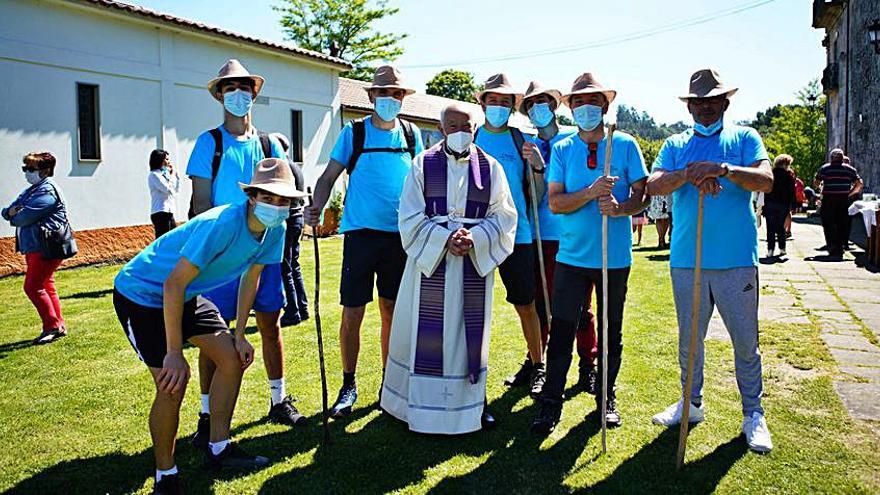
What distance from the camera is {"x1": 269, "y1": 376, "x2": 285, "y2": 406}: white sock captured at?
177 inches

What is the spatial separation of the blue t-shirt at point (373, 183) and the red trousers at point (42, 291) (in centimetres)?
383

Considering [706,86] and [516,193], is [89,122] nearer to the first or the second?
[516,193]

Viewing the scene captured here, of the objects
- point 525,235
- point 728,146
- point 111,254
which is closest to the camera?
point 728,146

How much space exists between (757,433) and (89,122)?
42.0ft

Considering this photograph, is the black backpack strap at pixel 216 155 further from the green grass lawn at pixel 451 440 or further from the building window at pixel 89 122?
the building window at pixel 89 122

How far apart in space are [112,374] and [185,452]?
1883 millimetres

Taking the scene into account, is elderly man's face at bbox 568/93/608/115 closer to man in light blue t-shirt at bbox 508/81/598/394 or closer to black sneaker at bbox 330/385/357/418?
man in light blue t-shirt at bbox 508/81/598/394

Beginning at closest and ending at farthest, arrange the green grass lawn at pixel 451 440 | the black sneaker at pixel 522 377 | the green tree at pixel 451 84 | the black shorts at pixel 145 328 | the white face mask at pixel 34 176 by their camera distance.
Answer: the black shorts at pixel 145 328
the green grass lawn at pixel 451 440
the black sneaker at pixel 522 377
the white face mask at pixel 34 176
the green tree at pixel 451 84

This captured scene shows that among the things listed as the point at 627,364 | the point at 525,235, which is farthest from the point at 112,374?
the point at 627,364

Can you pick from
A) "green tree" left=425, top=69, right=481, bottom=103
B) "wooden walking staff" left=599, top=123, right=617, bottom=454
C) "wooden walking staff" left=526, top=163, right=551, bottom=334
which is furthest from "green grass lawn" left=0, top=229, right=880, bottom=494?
"green tree" left=425, top=69, right=481, bottom=103

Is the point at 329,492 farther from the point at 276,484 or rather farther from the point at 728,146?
the point at 728,146

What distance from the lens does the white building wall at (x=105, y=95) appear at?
1160 centimetres

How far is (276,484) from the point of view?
354 cm

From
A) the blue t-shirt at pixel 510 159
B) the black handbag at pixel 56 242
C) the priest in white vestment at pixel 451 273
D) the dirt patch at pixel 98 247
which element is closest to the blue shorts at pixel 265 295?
the priest in white vestment at pixel 451 273
